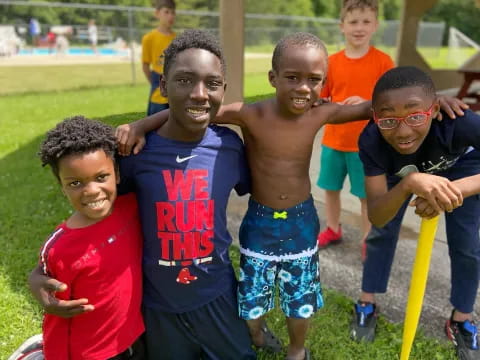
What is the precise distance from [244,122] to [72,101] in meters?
7.87

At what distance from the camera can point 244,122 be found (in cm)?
204

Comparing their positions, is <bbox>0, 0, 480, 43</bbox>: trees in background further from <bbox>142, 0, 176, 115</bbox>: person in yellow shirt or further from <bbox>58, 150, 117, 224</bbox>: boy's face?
<bbox>58, 150, 117, 224</bbox>: boy's face

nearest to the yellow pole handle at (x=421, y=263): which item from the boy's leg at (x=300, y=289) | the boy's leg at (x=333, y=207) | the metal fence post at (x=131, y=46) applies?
the boy's leg at (x=300, y=289)

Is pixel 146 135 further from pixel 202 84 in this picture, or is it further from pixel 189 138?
pixel 202 84

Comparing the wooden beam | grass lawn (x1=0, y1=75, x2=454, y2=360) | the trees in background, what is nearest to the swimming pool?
the trees in background

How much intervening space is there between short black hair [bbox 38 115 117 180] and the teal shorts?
201 cm

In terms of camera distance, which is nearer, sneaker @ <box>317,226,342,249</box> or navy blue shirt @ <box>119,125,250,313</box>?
navy blue shirt @ <box>119,125,250,313</box>

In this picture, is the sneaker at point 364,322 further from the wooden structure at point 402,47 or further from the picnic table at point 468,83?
the picnic table at point 468,83

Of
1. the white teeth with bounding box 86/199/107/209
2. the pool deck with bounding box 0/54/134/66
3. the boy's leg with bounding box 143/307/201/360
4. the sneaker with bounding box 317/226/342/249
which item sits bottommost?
the sneaker with bounding box 317/226/342/249

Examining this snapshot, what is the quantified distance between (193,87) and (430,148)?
3.76 ft

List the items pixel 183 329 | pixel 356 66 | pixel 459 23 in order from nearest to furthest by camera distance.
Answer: pixel 183 329 → pixel 356 66 → pixel 459 23

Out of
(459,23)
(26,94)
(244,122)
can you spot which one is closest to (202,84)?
(244,122)

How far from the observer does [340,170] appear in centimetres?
336

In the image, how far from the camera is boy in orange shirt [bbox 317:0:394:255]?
3.02m
